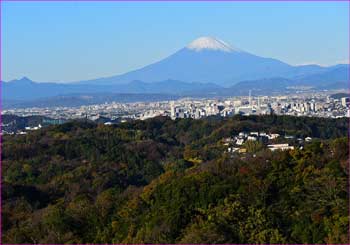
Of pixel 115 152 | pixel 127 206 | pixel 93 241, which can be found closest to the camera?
pixel 93 241

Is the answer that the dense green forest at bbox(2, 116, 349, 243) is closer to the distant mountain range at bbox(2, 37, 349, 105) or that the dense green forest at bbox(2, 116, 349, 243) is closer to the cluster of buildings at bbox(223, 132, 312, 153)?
the cluster of buildings at bbox(223, 132, 312, 153)

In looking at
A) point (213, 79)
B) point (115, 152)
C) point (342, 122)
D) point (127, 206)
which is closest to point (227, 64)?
point (213, 79)

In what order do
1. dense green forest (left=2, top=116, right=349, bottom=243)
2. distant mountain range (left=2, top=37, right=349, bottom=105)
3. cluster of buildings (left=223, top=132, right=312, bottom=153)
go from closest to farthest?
dense green forest (left=2, top=116, right=349, bottom=243) → cluster of buildings (left=223, top=132, right=312, bottom=153) → distant mountain range (left=2, top=37, right=349, bottom=105)

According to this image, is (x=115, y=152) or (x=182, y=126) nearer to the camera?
(x=115, y=152)

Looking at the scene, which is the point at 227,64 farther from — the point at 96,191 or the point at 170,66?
the point at 96,191

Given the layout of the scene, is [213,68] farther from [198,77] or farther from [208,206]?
[208,206]

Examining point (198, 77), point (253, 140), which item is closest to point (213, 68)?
point (198, 77)

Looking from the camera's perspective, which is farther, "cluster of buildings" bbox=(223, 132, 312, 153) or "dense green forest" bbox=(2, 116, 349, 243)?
"cluster of buildings" bbox=(223, 132, 312, 153)

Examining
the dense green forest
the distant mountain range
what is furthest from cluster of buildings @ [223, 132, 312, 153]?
the distant mountain range
